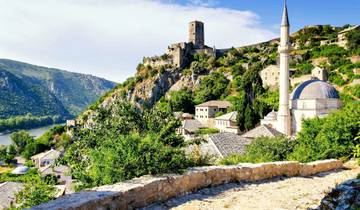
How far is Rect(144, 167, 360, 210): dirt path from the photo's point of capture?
5309 millimetres

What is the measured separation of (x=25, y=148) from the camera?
5747 centimetres

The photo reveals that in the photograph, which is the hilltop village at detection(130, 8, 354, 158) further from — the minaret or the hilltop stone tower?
the hilltop stone tower

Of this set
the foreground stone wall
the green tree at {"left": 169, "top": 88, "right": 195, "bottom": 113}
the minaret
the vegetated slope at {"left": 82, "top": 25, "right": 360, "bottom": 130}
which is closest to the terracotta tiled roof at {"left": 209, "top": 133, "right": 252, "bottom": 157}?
the minaret

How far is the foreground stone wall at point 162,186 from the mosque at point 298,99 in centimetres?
1891

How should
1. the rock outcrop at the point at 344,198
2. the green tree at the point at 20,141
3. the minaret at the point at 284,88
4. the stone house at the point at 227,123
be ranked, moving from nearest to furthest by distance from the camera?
the rock outcrop at the point at 344,198
the minaret at the point at 284,88
the stone house at the point at 227,123
the green tree at the point at 20,141

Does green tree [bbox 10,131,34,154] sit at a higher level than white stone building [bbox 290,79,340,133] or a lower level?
lower

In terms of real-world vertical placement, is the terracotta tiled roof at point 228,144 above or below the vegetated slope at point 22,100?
below

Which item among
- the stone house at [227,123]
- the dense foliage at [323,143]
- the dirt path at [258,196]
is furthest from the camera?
the stone house at [227,123]

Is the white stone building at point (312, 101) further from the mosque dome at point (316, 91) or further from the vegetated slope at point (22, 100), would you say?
the vegetated slope at point (22, 100)

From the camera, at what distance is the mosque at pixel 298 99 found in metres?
25.8

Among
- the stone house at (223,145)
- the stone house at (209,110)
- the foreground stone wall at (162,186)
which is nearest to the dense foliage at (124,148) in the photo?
the foreground stone wall at (162,186)

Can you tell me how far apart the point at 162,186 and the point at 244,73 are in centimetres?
4965

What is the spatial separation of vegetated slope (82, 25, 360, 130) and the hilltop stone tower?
5290mm

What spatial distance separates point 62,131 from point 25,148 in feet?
29.7
